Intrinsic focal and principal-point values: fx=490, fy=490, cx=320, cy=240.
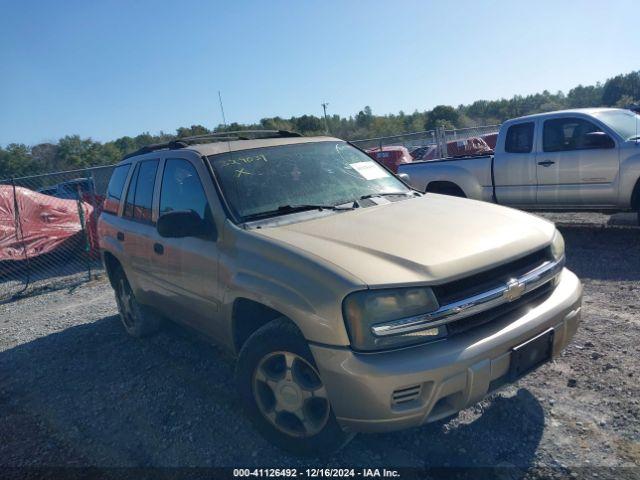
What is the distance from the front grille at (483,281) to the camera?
2434 mm

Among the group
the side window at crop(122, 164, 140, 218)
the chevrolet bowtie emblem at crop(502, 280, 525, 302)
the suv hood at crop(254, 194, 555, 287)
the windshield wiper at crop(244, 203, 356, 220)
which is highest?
the side window at crop(122, 164, 140, 218)

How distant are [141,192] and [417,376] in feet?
10.3

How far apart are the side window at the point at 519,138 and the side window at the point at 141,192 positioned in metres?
6.17

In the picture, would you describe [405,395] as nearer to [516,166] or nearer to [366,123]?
[516,166]

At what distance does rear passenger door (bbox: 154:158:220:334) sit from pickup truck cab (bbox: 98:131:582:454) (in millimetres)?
16

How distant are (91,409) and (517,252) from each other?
11.1 ft

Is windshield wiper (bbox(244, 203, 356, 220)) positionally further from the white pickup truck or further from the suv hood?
the white pickup truck

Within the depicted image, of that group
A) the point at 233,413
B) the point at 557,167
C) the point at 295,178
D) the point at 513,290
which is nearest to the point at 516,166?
the point at 557,167

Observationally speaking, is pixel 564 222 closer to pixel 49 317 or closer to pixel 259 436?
pixel 259 436

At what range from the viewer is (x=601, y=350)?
3.79 meters

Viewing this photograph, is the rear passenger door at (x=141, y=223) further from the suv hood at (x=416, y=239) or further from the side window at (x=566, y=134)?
the side window at (x=566, y=134)

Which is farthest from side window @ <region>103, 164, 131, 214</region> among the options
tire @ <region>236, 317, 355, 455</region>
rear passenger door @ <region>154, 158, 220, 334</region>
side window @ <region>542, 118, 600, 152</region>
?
side window @ <region>542, 118, 600, 152</region>

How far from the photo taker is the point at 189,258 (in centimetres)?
350

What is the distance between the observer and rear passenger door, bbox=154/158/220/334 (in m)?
3.29
